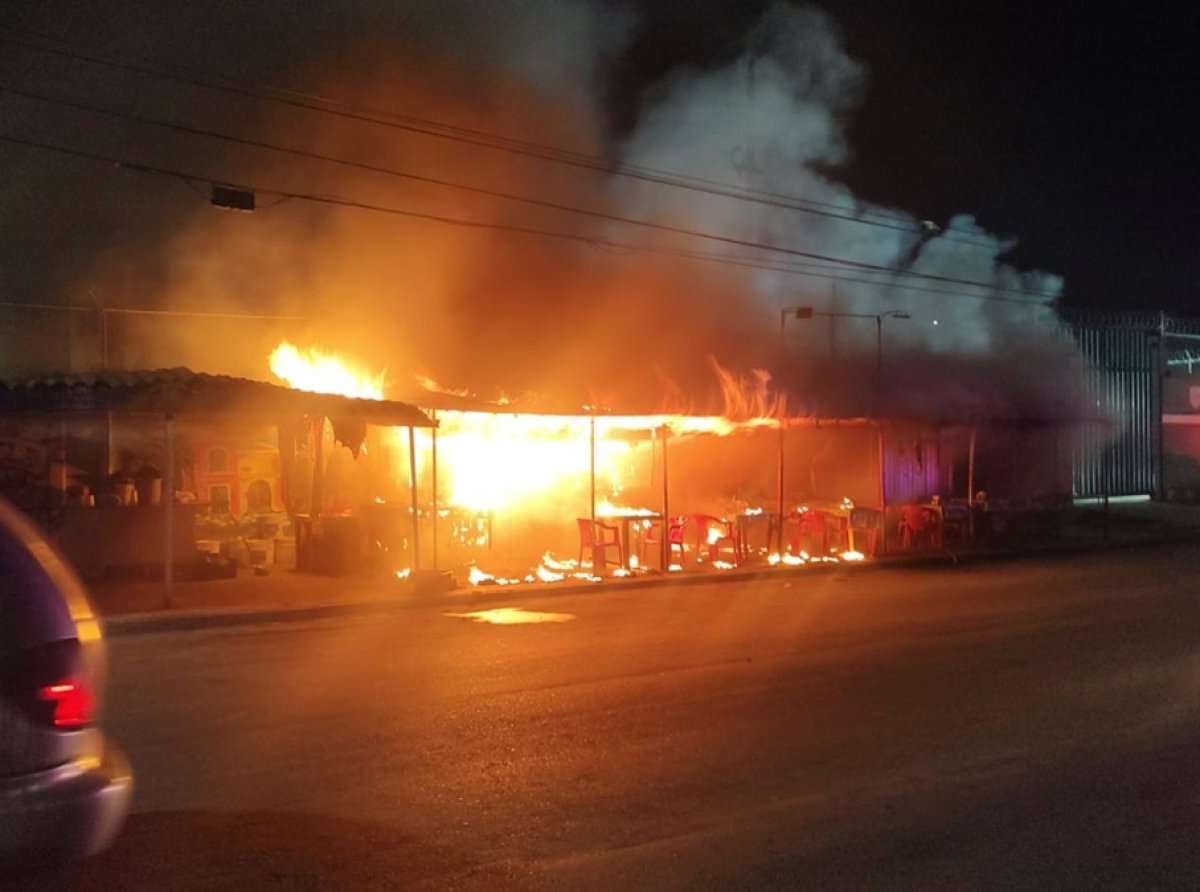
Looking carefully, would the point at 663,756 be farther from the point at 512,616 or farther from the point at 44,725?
the point at 512,616

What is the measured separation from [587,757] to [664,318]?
23860 mm

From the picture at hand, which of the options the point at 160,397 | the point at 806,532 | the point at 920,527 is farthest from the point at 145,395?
the point at 920,527

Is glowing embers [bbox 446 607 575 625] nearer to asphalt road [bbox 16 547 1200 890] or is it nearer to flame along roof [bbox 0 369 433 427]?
asphalt road [bbox 16 547 1200 890]

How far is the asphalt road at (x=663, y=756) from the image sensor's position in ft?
16.6

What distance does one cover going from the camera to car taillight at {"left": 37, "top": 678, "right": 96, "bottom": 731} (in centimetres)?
372

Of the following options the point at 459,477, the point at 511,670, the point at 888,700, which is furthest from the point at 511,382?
the point at 888,700

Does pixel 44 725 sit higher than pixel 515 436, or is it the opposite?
pixel 515 436

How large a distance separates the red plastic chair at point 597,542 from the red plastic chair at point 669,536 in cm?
70

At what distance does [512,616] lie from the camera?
45.0ft

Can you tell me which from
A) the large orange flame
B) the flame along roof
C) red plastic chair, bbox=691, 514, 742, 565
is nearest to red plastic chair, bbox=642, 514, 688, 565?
red plastic chair, bbox=691, 514, 742, 565

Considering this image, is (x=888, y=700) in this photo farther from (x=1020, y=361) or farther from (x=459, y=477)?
(x=1020, y=361)

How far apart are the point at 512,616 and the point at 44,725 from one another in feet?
33.1

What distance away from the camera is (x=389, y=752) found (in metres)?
7.00

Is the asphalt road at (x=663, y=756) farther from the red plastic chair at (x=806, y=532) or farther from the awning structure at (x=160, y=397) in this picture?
the red plastic chair at (x=806, y=532)
